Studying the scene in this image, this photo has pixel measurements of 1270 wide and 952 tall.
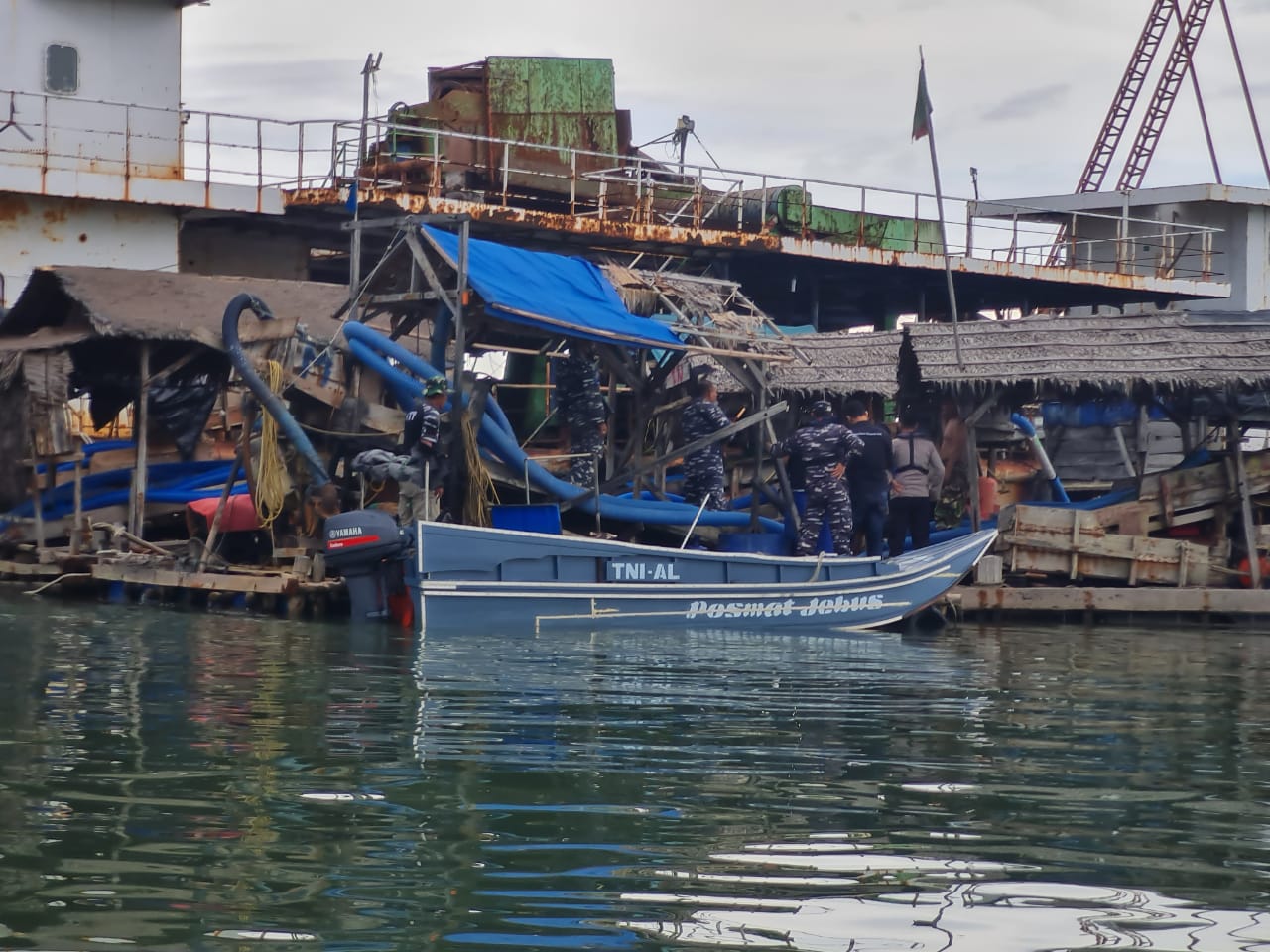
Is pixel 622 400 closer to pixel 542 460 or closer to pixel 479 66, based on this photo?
pixel 542 460

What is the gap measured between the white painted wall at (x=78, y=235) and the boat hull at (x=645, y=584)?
9.92m

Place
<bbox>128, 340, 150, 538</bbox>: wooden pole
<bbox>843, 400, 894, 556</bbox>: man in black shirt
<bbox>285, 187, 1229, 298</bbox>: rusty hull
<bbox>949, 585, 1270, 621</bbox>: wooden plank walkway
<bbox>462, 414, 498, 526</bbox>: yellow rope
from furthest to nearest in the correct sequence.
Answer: <bbox>285, 187, 1229, 298</bbox>: rusty hull
<bbox>949, 585, 1270, 621</bbox>: wooden plank walkway
<bbox>128, 340, 150, 538</bbox>: wooden pole
<bbox>843, 400, 894, 556</bbox>: man in black shirt
<bbox>462, 414, 498, 526</bbox>: yellow rope

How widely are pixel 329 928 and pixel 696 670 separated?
6.82m

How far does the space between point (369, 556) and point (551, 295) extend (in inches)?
125

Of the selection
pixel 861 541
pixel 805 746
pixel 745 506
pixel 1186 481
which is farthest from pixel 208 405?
pixel 805 746

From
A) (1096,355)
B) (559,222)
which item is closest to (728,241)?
(559,222)

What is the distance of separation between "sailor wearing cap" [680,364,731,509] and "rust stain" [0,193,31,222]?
9.78m

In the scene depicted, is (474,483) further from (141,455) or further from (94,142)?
(94,142)

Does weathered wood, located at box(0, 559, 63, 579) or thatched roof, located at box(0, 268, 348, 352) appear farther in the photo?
thatched roof, located at box(0, 268, 348, 352)

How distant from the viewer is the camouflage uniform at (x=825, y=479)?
1553cm

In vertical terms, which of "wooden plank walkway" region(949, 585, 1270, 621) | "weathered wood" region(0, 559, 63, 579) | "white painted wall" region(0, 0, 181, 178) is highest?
"white painted wall" region(0, 0, 181, 178)

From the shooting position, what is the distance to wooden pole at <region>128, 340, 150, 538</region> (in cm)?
1705

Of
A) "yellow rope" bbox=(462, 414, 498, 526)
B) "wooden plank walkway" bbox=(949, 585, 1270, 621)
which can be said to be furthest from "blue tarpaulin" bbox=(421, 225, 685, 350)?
"wooden plank walkway" bbox=(949, 585, 1270, 621)

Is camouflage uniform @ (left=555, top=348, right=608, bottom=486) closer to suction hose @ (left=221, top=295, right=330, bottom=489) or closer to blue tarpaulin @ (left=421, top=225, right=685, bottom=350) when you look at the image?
blue tarpaulin @ (left=421, top=225, right=685, bottom=350)
